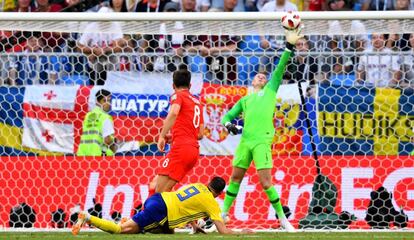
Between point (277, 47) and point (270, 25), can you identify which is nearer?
point (270, 25)

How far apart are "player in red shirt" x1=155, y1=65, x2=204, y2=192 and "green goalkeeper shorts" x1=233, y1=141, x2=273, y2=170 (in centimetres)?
73

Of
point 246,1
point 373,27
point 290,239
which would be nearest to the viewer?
point 290,239

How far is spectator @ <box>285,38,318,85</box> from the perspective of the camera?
1314 cm

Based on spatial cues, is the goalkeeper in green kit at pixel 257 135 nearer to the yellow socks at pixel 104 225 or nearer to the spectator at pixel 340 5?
the yellow socks at pixel 104 225

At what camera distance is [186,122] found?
1127cm

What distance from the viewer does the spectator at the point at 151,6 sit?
51.4 feet

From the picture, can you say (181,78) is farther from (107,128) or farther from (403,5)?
(403,5)

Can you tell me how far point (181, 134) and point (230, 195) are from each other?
3.54ft

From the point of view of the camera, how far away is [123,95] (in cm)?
1316

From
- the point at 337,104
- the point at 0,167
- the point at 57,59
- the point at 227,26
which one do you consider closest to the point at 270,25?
the point at 227,26

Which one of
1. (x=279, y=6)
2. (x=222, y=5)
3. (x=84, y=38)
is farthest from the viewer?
(x=222, y=5)

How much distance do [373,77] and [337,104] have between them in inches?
23.3

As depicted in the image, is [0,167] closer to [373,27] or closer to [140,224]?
[140,224]

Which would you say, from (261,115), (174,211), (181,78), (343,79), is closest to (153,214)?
(174,211)
